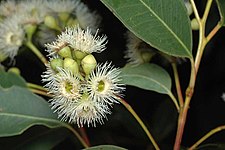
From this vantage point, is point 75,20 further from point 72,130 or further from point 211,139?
point 211,139

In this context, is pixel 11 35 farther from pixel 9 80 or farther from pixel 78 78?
pixel 78 78

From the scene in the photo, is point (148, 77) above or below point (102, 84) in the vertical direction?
below

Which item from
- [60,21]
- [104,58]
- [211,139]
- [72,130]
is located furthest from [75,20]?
[211,139]

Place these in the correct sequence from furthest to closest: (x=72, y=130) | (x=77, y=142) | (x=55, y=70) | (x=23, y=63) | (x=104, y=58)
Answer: (x=23, y=63)
(x=104, y=58)
(x=77, y=142)
(x=72, y=130)
(x=55, y=70)

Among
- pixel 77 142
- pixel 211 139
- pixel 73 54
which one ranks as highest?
pixel 73 54

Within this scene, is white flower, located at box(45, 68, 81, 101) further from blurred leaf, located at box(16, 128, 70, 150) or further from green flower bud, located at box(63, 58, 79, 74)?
blurred leaf, located at box(16, 128, 70, 150)

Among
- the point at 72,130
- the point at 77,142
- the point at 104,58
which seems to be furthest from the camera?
the point at 104,58

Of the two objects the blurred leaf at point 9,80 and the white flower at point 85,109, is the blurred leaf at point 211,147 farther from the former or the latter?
the blurred leaf at point 9,80

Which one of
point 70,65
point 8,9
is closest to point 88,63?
point 70,65
